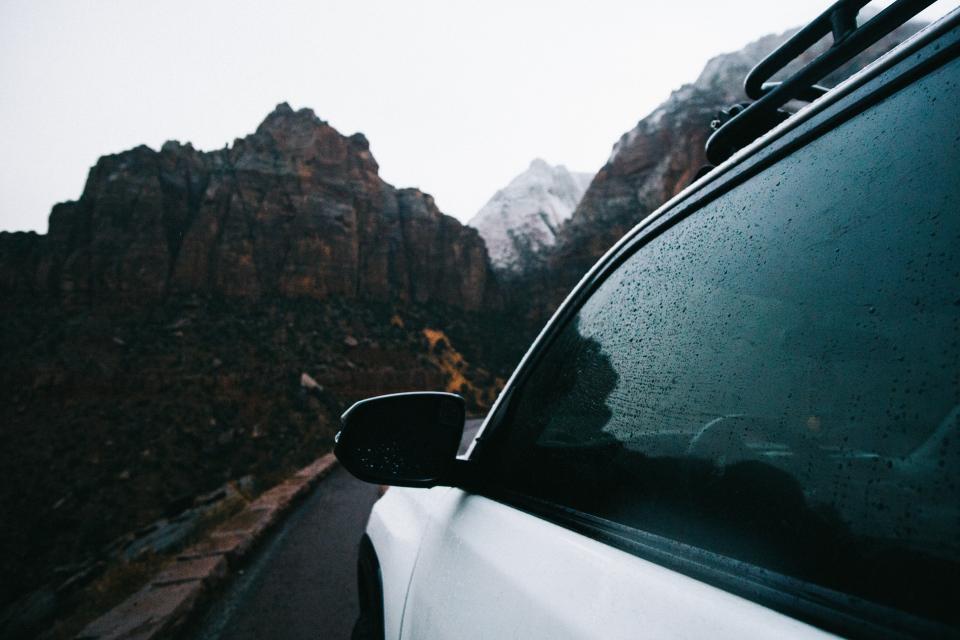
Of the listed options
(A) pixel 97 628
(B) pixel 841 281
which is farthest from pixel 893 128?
(A) pixel 97 628

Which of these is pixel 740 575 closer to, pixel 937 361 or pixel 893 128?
pixel 937 361

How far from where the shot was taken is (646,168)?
49875 millimetres

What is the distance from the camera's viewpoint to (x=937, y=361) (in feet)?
1.34

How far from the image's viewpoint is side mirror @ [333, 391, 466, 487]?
1.17 meters

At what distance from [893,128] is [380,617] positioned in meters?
1.76

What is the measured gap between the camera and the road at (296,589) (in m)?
3.49

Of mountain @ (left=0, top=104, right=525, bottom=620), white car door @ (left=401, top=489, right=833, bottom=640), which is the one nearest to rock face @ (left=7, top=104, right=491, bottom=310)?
mountain @ (left=0, top=104, right=525, bottom=620)

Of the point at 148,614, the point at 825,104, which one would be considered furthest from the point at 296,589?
the point at 825,104

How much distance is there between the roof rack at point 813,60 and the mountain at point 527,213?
218ft

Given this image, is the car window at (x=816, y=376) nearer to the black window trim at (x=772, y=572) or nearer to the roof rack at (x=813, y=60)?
the black window trim at (x=772, y=572)

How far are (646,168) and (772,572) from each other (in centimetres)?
5551

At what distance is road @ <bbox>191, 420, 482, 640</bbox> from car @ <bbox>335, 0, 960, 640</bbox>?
335cm

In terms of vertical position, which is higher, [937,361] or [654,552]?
[937,361]

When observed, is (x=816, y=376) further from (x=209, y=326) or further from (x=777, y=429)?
(x=209, y=326)
